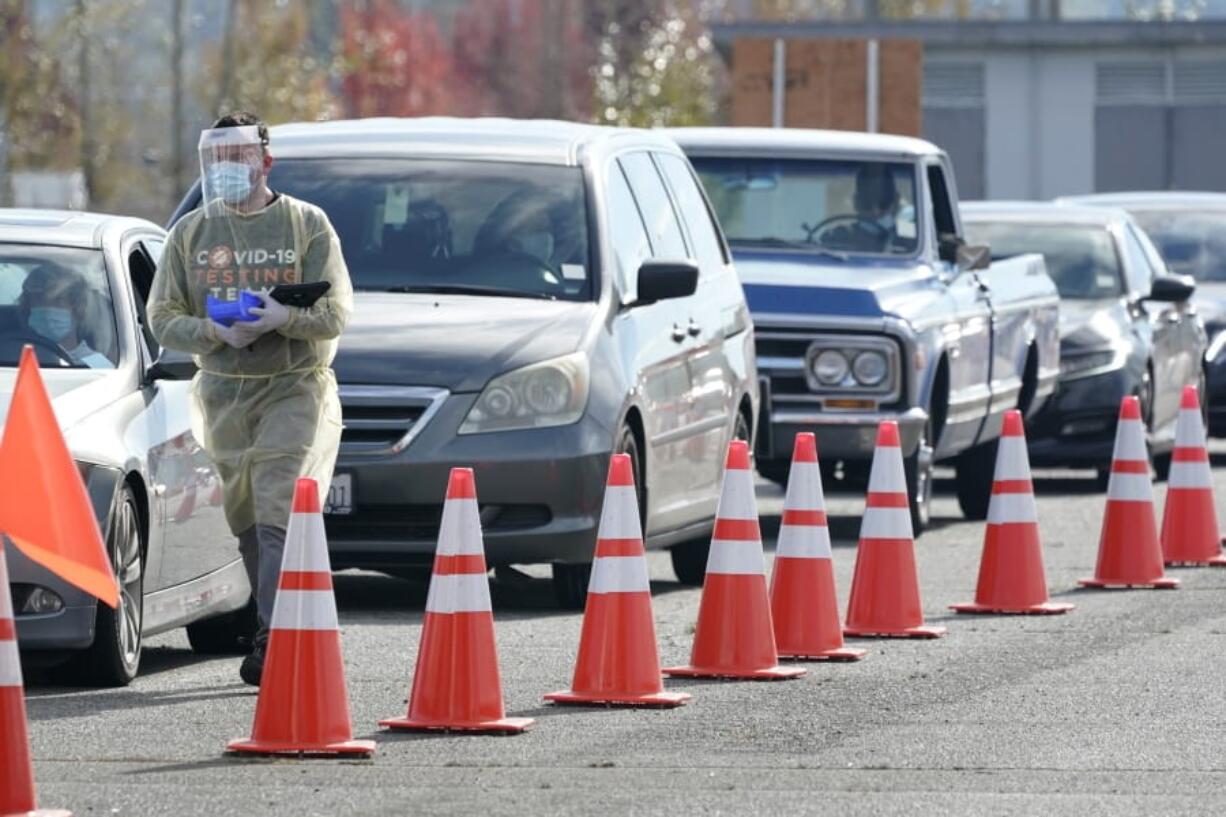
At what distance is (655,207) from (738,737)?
5409mm

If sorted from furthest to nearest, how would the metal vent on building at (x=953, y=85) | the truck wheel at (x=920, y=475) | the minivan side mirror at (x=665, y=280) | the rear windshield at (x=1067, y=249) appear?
the metal vent on building at (x=953, y=85) → the rear windshield at (x=1067, y=249) → the truck wheel at (x=920, y=475) → the minivan side mirror at (x=665, y=280)

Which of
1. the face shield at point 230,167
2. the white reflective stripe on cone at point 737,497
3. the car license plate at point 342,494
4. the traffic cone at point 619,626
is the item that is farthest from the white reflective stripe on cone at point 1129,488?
the face shield at point 230,167

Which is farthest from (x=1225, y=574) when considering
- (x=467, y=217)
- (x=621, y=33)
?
(x=621, y=33)

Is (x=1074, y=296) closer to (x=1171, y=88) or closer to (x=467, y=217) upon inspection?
(x=467, y=217)

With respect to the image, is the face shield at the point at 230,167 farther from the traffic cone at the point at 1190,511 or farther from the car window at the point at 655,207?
the traffic cone at the point at 1190,511

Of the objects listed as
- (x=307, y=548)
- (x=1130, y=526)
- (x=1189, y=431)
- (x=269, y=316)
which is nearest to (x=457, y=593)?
(x=307, y=548)

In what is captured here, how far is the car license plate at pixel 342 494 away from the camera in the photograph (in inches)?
448

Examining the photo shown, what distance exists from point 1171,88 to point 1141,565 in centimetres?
3535

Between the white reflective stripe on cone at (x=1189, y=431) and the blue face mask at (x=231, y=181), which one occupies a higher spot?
the blue face mask at (x=231, y=181)

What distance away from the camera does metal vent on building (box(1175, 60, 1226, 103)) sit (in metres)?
47.1

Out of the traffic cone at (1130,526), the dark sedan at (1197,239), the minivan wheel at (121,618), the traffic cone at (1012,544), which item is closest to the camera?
the minivan wheel at (121,618)

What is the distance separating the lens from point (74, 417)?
9.18 meters

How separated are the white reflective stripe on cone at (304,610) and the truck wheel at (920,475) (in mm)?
7941

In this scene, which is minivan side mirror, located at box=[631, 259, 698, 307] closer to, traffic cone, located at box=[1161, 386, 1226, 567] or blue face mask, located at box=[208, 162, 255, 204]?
traffic cone, located at box=[1161, 386, 1226, 567]
